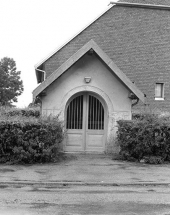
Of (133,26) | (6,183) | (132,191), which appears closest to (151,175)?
(132,191)

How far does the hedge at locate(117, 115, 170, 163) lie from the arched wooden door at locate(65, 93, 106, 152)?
5.91 ft

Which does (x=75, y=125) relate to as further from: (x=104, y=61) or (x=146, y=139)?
(x=146, y=139)

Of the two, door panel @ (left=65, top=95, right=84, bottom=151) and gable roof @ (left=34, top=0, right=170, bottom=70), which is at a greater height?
gable roof @ (left=34, top=0, right=170, bottom=70)

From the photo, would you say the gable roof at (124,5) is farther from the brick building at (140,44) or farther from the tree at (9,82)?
the tree at (9,82)

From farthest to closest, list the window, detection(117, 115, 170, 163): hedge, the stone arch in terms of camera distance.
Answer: the window < the stone arch < detection(117, 115, 170, 163): hedge

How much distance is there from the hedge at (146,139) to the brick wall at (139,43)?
12.3 meters

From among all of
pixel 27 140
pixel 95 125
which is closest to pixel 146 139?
pixel 95 125

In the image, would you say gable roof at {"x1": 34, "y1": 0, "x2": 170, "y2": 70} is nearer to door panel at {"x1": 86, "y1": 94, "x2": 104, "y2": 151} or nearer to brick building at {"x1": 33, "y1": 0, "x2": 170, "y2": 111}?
→ brick building at {"x1": 33, "y1": 0, "x2": 170, "y2": 111}

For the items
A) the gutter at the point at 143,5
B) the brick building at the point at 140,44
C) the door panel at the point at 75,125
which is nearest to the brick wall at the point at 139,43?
the brick building at the point at 140,44

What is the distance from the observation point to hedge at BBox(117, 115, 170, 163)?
13.0 m

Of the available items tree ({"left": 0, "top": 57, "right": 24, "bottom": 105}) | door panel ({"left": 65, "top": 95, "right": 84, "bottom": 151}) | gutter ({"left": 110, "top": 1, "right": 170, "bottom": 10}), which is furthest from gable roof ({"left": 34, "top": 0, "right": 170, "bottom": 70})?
tree ({"left": 0, "top": 57, "right": 24, "bottom": 105})

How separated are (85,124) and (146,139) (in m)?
3.08

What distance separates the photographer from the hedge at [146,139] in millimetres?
12984

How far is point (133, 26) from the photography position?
26.0m
